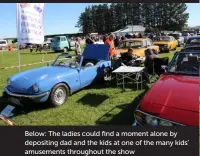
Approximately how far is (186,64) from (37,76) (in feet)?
11.6

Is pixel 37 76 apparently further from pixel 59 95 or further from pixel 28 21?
pixel 28 21

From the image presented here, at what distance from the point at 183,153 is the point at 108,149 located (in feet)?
3.54

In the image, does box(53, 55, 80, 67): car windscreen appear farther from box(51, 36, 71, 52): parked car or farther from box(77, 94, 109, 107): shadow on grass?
box(51, 36, 71, 52): parked car

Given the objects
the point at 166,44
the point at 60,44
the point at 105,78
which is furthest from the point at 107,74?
the point at 60,44

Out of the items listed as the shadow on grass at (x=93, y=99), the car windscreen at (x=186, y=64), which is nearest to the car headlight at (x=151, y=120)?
the car windscreen at (x=186, y=64)

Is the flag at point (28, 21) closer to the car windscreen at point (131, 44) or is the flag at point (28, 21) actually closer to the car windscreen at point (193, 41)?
the car windscreen at point (131, 44)

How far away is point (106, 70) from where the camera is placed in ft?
27.2

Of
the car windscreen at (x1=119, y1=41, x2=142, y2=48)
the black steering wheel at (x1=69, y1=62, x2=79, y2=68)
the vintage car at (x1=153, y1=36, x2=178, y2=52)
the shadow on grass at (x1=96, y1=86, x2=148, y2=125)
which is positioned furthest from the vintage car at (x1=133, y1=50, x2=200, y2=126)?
the vintage car at (x1=153, y1=36, x2=178, y2=52)

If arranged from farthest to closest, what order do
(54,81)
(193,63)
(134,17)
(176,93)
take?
(134,17), (54,81), (193,63), (176,93)

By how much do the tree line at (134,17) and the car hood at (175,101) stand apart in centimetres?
8035

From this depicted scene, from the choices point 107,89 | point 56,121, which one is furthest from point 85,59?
point 56,121

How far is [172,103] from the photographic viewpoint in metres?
3.80

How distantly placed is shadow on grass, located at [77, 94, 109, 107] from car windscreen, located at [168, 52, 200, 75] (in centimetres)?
221

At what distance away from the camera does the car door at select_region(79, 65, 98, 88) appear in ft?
23.7
